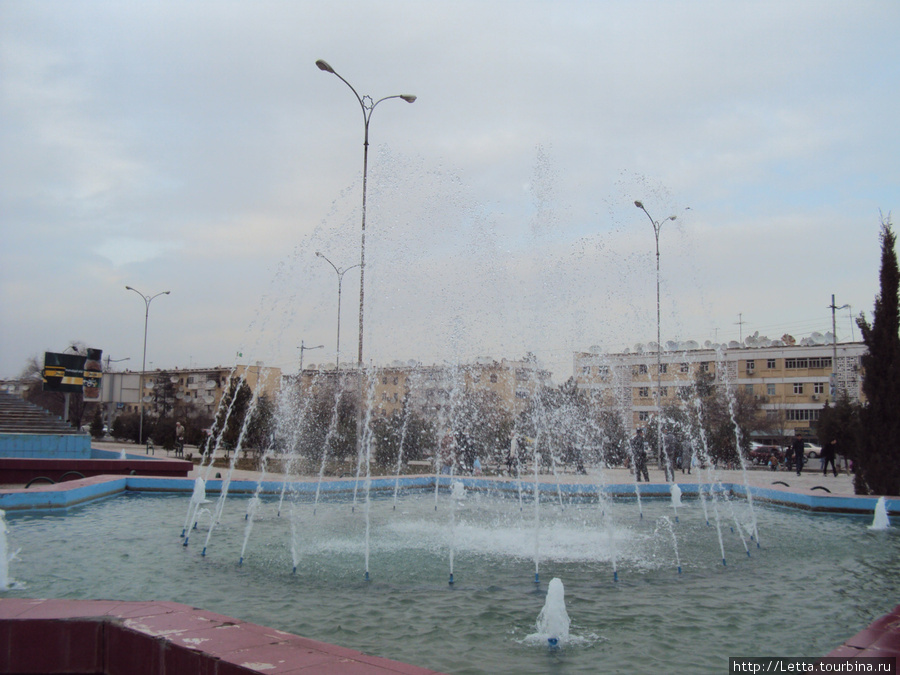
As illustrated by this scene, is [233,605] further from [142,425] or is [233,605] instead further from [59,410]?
[59,410]

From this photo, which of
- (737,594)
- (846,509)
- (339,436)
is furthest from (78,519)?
(339,436)

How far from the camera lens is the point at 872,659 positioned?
150 inches

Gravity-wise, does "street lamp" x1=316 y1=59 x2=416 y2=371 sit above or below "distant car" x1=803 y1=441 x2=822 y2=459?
above

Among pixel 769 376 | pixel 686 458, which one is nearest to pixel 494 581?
pixel 686 458

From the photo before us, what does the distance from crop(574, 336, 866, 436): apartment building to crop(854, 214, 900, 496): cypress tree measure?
35.6 m

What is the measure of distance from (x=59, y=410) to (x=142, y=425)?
28.0m

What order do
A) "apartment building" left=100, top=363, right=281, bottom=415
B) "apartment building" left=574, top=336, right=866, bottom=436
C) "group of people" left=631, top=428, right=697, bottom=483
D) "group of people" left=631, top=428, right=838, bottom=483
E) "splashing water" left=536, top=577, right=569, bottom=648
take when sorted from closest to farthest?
"splashing water" left=536, top=577, right=569, bottom=648, "group of people" left=631, top=428, right=697, bottom=483, "group of people" left=631, top=428, right=838, bottom=483, "apartment building" left=574, top=336, right=866, bottom=436, "apartment building" left=100, top=363, right=281, bottom=415

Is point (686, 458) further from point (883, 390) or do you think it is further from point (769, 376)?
point (769, 376)

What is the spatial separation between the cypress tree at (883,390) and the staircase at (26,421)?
2193cm

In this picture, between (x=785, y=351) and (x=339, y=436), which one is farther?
(x=785, y=351)

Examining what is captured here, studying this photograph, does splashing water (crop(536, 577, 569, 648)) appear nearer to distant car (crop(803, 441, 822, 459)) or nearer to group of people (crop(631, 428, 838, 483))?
group of people (crop(631, 428, 838, 483))

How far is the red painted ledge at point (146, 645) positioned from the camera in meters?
3.36

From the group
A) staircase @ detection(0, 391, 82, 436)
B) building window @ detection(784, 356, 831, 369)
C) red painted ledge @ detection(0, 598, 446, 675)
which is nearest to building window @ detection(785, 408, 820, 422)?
building window @ detection(784, 356, 831, 369)

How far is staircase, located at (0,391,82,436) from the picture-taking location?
75.4 ft
